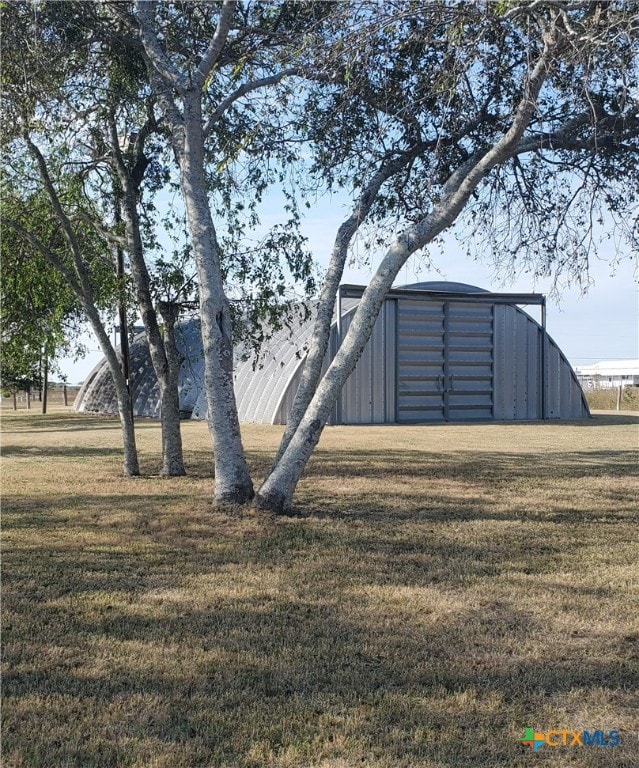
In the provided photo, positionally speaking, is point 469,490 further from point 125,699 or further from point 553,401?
point 553,401

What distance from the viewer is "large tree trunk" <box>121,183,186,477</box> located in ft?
45.8

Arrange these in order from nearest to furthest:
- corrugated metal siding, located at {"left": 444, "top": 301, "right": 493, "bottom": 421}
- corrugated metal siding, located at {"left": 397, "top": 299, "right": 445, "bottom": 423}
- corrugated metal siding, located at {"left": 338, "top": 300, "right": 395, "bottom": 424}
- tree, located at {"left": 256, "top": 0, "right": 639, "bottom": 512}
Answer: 1. tree, located at {"left": 256, "top": 0, "right": 639, "bottom": 512}
2. corrugated metal siding, located at {"left": 338, "top": 300, "right": 395, "bottom": 424}
3. corrugated metal siding, located at {"left": 397, "top": 299, "right": 445, "bottom": 423}
4. corrugated metal siding, located at {"left": 444, "top": 301, "right": 493, "bottom": 421}

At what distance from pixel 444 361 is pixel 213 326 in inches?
892

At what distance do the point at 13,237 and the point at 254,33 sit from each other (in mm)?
5803

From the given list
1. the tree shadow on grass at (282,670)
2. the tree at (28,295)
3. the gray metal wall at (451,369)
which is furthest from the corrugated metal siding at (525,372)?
the tree shadow on grass at (282,670)

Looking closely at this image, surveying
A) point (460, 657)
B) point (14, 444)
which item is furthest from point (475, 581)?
point (14, 444)

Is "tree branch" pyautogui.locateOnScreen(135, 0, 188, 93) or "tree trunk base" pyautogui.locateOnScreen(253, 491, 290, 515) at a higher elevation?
"tree branch" pyautogui.locateOnScreen(135, 0, 188, 93)

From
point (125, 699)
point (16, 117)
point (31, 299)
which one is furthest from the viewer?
point (31, 299)

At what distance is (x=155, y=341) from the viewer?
14141mm

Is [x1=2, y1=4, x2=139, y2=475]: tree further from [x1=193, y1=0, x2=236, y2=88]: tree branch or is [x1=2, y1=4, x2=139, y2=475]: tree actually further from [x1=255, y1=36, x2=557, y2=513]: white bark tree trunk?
[x1=255, y1=36, x2=557, y2=513]: white bark tree trunk

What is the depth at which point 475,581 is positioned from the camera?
23.1ft

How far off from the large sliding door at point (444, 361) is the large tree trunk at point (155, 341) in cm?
1777

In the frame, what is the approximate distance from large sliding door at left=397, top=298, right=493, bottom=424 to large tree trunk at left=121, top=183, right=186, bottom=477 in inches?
700

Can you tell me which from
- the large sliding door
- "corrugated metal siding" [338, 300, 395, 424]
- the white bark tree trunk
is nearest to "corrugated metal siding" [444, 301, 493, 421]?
the large sliding door
